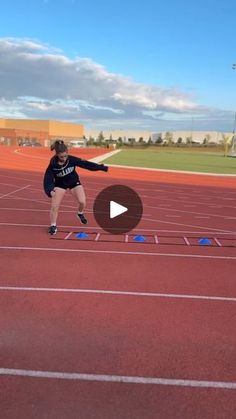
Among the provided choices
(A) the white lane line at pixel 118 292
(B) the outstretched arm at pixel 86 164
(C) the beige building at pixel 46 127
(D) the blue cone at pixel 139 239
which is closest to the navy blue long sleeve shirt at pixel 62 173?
(B) the outstretched arm at pixel 86 164

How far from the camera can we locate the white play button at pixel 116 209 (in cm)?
1164

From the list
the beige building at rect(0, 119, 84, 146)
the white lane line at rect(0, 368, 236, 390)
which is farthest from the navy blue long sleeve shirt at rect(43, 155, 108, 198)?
the beige building at rect(0, 119, 84, 146)

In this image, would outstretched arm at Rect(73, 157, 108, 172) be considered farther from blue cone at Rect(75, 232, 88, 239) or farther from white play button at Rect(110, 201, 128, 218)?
white play button at Rect(110, 201, 128, 218)

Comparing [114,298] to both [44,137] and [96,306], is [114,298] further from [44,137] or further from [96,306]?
[44,137]

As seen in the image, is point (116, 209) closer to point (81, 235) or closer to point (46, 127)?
point (81, 235)

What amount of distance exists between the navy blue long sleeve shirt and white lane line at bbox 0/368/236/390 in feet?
16.3

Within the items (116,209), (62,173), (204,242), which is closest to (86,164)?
(62,173)

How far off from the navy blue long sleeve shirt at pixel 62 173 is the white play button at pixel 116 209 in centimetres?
277

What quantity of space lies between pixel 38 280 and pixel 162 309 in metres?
1.72

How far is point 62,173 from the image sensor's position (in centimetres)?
840

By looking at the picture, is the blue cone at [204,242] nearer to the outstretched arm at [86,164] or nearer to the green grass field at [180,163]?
the outstretched arm at [86,164]

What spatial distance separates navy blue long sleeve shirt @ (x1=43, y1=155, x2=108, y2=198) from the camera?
27.2ft

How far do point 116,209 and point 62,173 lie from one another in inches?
168

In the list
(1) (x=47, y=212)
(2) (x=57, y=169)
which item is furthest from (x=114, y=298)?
(1) (x=47, y=212)
